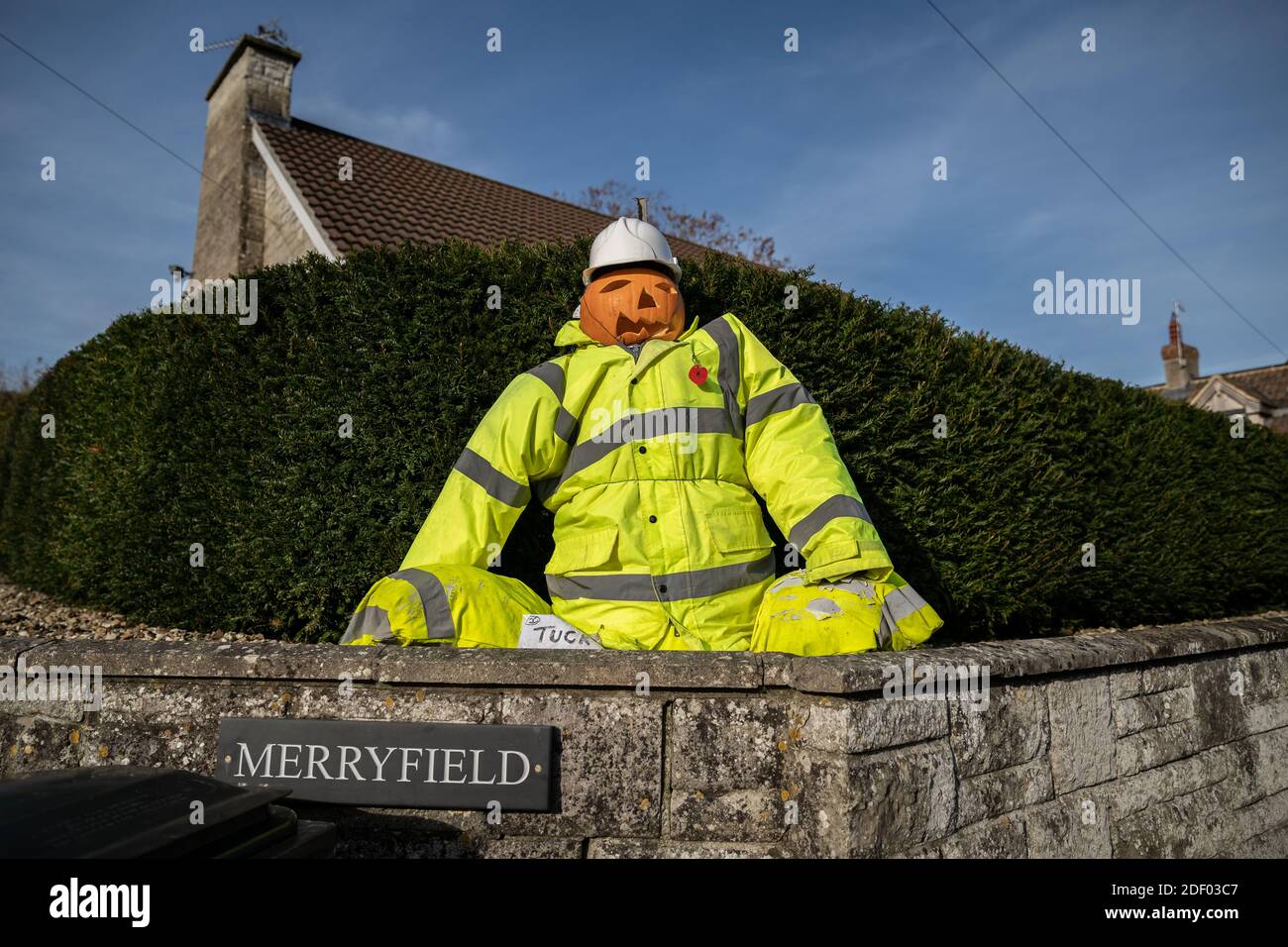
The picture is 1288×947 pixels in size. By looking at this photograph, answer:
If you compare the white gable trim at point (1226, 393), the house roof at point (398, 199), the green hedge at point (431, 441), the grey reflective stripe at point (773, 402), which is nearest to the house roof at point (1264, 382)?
the white gable trim at point (1226, 393)

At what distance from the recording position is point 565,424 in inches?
110

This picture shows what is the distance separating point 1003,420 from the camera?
453 centimetres

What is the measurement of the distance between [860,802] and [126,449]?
4.35 m

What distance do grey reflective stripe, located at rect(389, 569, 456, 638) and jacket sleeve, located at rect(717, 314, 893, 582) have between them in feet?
3.59

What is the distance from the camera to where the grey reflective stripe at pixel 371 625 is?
2.29 meters

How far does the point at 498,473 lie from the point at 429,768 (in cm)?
99

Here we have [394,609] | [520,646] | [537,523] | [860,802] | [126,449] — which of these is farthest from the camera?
[126,449]

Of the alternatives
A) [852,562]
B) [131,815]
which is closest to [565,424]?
[852,562]

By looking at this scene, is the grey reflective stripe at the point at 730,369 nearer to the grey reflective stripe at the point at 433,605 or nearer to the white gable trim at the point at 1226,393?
the grey reflective stripe at the point at 433,605

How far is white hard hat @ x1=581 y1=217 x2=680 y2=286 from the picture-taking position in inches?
116

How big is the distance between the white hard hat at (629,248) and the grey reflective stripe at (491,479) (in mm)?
852

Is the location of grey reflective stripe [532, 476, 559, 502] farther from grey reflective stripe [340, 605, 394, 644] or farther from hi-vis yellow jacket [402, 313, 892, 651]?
grey reflective stripe [340, 605, 394, 644]

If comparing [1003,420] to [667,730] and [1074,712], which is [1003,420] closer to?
[1074,712]
